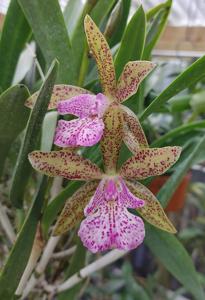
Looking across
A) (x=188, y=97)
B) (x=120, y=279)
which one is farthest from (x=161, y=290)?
(x=188, y=97)

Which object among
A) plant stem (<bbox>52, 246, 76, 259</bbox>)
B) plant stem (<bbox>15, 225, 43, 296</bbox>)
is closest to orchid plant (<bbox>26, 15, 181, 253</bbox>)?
plant stem (<bbox>15, 225, 43, 296</bbox>)

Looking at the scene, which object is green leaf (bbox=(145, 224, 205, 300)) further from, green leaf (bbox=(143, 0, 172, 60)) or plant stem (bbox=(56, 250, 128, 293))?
green leaf (bbox=(143, 0, 172, 60))

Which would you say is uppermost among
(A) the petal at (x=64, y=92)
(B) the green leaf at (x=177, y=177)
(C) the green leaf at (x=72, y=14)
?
(C) the green leaf at (x=72, y=14)

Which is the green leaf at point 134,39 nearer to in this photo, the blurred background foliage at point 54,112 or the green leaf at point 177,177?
the blurred background foliage at point 54,112

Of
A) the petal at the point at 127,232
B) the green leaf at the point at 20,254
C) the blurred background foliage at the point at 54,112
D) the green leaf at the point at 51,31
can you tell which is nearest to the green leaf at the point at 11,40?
the blurred background foliage at the point at 54,112

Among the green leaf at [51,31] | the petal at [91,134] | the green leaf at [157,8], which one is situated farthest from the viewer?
the green leaf at [157,8]
